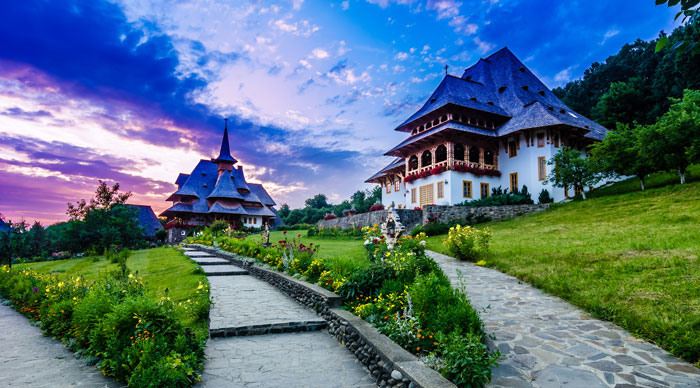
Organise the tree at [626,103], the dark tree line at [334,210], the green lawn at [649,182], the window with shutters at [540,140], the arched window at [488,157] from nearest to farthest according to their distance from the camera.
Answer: the green lawn at [649,182], the window with shutters at [540,140], the arched window at [488,157], the tree at [626,103], the dark tree line at [334,210]

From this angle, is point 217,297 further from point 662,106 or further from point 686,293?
point 662,106

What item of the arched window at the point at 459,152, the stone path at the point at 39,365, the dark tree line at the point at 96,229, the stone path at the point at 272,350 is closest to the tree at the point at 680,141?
the arched window at the point at 459,152

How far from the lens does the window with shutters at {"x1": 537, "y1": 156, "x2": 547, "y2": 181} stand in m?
24.3

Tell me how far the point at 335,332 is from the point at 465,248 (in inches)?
257

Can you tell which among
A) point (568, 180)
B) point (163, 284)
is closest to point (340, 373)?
point (163, 284)

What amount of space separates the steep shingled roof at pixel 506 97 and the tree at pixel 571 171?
2.28 metres

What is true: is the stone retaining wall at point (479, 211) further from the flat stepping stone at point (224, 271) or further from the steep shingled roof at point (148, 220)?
the steep shingled roof at point (148, 220)

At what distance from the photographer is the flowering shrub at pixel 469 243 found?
11383 millimetres

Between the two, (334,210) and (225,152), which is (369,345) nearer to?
(225,152)

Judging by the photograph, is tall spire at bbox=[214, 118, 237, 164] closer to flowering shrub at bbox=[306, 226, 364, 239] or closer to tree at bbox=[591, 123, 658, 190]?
flowering shrub at bbox=[306, 226, 364, 239]

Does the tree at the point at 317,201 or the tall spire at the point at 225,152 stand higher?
the tall spire at the point at 225,152

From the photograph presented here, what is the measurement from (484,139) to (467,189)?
14.7 feet

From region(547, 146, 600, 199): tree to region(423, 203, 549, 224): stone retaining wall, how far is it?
2.27 m

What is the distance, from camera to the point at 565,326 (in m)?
5.48
